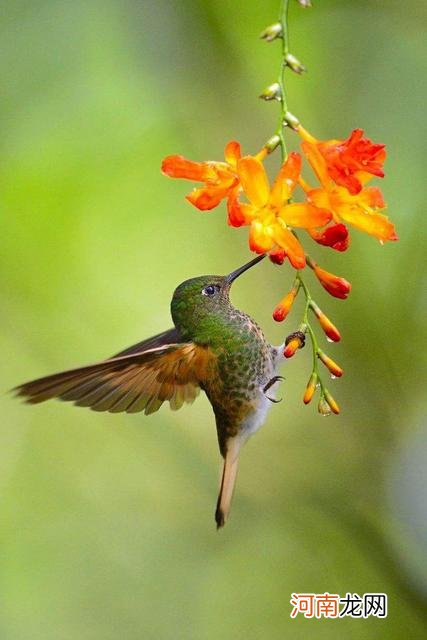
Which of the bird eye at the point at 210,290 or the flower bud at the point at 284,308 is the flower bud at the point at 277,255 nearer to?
the flower bud at the point at 284,308

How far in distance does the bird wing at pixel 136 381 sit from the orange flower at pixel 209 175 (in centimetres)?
34

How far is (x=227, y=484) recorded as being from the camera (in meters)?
2.22

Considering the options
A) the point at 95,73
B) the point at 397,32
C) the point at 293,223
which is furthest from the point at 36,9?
the point at 293,223

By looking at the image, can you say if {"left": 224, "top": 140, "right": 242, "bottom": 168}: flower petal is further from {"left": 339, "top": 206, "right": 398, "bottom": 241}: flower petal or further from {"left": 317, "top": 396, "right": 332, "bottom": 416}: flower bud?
{"left": 317, "top": 396, "right": 332, "bottom": 416}: flower bud

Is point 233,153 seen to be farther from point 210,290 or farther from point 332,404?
point 332,404

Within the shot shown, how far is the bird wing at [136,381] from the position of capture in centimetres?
169

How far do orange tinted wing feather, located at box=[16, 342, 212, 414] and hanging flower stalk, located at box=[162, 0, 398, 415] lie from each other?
316mm

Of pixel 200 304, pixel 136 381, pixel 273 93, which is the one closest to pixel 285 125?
pixel 273 93

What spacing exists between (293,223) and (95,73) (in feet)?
8.33

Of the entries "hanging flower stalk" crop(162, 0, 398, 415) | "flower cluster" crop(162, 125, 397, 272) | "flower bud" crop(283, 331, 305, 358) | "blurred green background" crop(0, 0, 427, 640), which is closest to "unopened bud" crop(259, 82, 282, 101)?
"hanging flower stalk" crop(162, 0, 398, 415)

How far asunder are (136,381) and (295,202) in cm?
57

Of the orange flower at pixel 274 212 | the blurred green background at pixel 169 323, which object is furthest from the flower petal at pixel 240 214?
the blurred green background at pixel 169 323

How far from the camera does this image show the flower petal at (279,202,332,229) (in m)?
1.66

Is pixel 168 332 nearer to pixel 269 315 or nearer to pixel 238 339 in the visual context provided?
pixel 238 339
